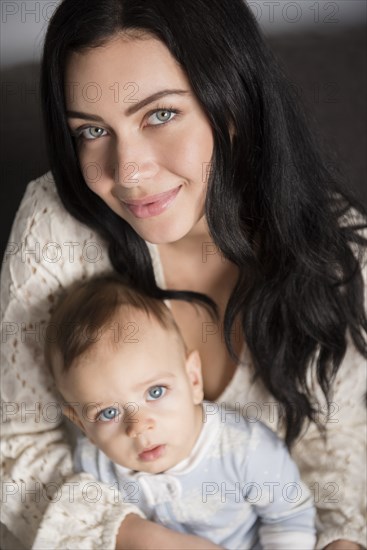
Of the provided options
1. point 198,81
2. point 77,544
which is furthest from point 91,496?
point 198,81

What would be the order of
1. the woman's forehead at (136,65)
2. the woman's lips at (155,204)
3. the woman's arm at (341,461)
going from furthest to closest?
the woman's arm at (341,461) < the woman's lips at (155,204) < the woman's forehead at (136,65)

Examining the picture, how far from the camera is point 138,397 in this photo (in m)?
1.25

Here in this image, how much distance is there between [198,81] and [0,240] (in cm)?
67

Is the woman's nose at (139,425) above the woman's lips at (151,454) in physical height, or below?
above

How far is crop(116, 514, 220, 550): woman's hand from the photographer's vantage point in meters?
1.30

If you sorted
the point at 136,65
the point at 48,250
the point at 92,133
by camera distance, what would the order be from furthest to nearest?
the point at 48,250
the point at 92,133
the point at 136,65

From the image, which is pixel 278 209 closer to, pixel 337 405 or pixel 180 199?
pixel 180 199

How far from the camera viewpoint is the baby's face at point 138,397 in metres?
1.24

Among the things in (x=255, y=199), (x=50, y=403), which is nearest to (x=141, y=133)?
(x=255, y=199)

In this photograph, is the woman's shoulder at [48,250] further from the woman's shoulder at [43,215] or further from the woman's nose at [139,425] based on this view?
the woman's nose at [139,425]

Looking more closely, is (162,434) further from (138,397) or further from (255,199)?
(255,199)

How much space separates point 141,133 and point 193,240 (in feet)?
1.08

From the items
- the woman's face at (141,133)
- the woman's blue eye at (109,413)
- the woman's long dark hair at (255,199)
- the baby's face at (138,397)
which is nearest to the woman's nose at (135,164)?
the woman's face at (141,133)

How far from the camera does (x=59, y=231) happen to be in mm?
1411
